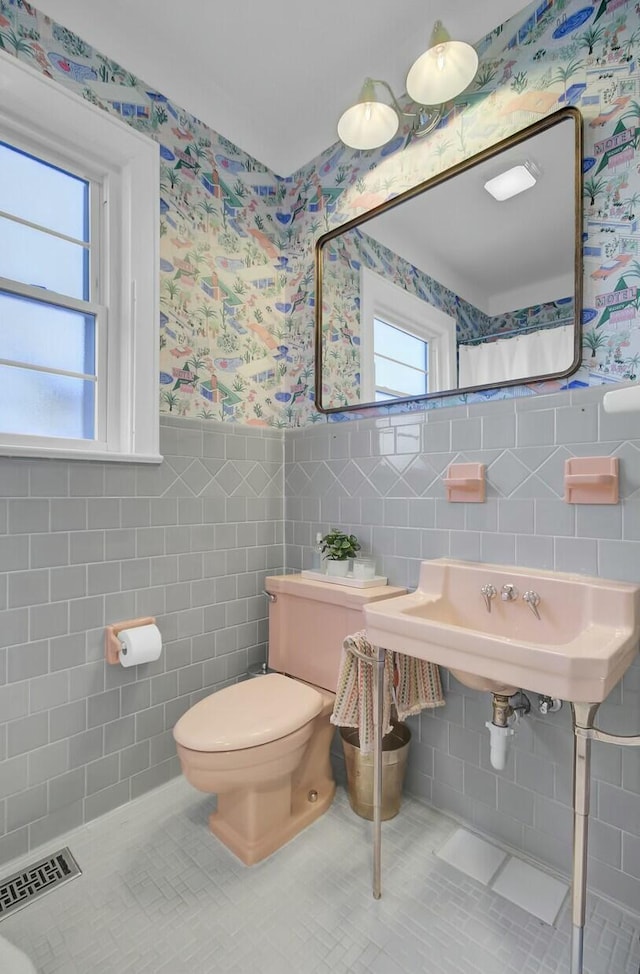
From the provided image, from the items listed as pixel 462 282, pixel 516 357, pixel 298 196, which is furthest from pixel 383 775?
pixel 298 196

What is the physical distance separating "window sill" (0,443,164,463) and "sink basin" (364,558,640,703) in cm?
101

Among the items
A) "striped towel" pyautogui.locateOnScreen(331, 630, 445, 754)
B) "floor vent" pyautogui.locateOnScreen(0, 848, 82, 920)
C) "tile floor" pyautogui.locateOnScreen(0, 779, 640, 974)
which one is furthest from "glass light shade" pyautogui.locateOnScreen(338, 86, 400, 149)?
"floor vent" pyautogui.locateOnScreen(0, 848, 82, 920)

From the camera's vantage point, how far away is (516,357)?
5.13 ft

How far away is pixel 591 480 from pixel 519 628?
18.9 inches

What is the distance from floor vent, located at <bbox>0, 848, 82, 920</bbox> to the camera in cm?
137

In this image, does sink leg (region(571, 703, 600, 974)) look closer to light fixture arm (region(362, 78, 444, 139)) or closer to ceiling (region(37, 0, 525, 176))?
light fixture arm (region(362, 78, 444, 139))

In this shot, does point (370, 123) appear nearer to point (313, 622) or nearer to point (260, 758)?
point (313, 622)

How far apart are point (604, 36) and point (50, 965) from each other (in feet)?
9.53

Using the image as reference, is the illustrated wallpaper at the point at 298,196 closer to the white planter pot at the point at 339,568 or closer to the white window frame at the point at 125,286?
the white window frame at the point at 125,286

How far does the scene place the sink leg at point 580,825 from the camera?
1.01 metres

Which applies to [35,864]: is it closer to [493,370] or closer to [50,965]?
[50,965]

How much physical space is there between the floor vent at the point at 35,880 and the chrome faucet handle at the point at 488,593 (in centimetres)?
149

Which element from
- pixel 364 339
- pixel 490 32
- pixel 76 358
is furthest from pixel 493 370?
pixel 76 358

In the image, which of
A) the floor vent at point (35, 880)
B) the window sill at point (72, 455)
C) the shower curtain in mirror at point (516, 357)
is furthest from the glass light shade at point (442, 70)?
the floor vent at point (35, 880)
